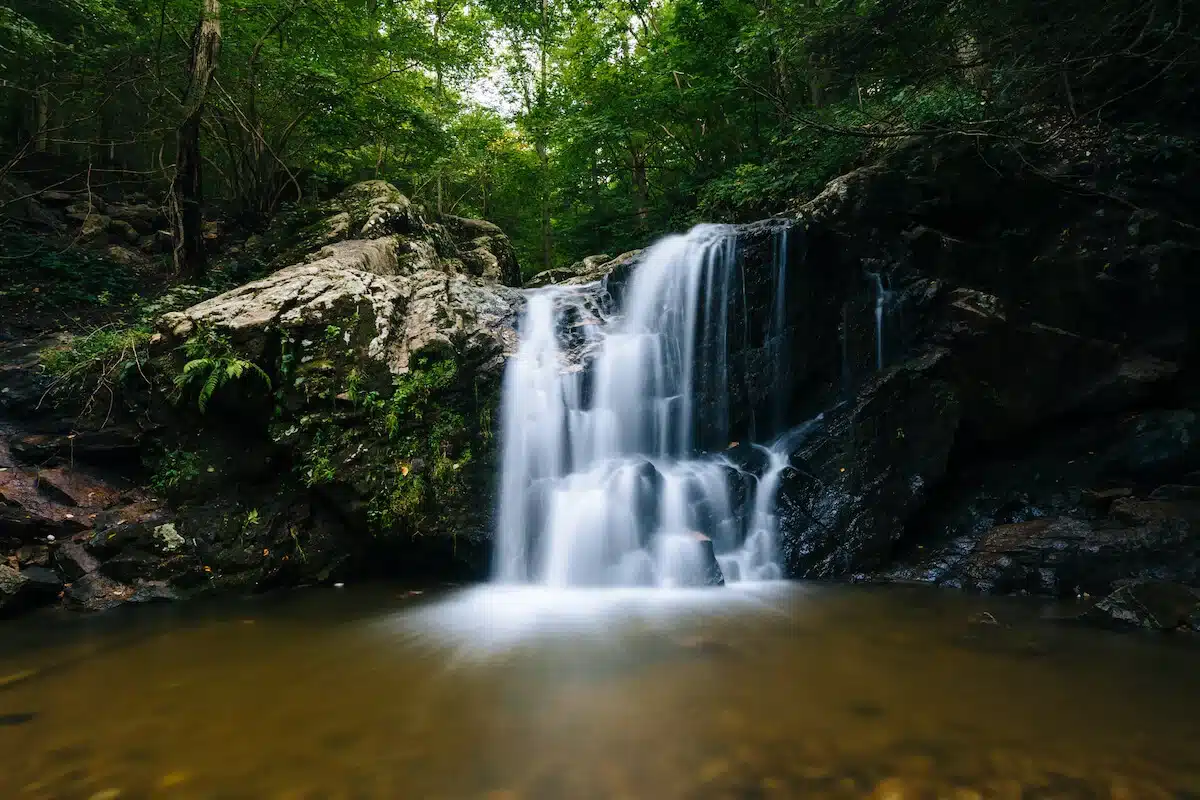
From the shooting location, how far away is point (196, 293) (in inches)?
314

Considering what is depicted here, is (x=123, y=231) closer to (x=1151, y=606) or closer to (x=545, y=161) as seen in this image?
(x=545, y=161)

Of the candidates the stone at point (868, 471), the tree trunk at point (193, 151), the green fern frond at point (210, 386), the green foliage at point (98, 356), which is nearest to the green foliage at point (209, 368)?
the green fern frond at point (210, 386)

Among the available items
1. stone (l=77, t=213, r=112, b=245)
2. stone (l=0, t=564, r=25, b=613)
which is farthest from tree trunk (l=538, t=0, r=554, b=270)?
stone (l=0, t=564, r=25, b=613)

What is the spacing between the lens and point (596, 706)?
3242mm

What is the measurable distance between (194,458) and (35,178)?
8.63m

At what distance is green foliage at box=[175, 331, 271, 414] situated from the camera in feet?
19.0

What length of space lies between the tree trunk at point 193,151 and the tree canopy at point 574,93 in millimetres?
83

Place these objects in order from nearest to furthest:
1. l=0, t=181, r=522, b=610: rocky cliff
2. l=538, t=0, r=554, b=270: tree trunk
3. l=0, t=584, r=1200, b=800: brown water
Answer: l=0, t=584, r=1200, b=800: brown water, l=0, t=181, r=522, b=610: rocky cliff, l=538, t=0, r=554, b=270: tree trunk

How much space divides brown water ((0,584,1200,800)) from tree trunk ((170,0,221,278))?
559 centimetres

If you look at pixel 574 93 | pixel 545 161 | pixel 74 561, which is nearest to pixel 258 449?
pixel 74 561

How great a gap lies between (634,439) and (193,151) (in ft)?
23.5

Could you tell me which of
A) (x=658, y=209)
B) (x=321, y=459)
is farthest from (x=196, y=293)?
(x=658, y=209)

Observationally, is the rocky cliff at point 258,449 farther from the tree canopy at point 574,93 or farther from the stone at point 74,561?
the tree canopy at point 574,93

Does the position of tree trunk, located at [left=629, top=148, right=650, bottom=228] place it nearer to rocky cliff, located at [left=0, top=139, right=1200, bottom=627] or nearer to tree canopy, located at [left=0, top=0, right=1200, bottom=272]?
tree canopy, located at [left=0, top=0, right=1200, bottom=272]
